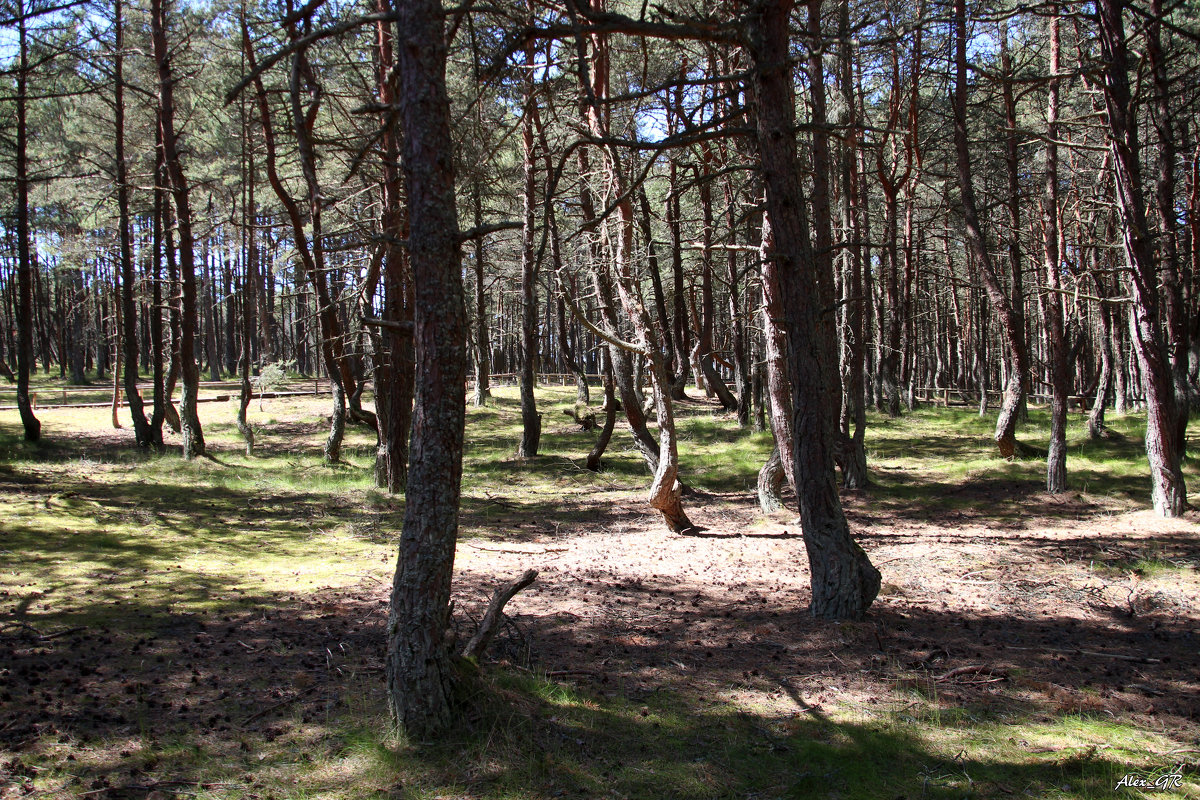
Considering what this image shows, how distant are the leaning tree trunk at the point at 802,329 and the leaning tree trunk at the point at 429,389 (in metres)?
2.59

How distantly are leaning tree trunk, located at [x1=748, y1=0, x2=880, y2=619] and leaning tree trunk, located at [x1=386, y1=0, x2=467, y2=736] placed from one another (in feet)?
8.49

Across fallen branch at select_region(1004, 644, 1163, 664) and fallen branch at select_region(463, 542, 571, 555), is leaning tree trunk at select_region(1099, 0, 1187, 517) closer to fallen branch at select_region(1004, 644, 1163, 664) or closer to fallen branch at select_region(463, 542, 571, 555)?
fallen branch at select_region(1004, 644, 1163, 664)

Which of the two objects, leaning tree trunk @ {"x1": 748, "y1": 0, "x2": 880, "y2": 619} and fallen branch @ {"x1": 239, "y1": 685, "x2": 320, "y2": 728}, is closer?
fallen branch @ {"x1": 239, "y1": 685, "x2": 320, "y2": 728}

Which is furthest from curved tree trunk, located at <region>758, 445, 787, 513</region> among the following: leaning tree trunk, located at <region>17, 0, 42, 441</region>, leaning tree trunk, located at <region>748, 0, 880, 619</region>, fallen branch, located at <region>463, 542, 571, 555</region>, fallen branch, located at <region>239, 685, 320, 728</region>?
leaning tree trunk, located at <region>17, 0, 42, 441</region>

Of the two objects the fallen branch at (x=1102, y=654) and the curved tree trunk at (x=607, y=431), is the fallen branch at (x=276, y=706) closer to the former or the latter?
the fallen branch at (x=1102, y=654)

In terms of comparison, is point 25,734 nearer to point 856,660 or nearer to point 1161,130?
point 856,660

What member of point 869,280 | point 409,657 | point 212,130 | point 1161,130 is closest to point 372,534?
point 409,657

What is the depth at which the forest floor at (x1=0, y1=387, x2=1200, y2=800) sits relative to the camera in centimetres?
377

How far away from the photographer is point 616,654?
5.46 meters

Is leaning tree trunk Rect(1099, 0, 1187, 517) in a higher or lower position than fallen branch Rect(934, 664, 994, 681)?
higher

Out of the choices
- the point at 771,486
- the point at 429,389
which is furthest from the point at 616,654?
the point at 771,486

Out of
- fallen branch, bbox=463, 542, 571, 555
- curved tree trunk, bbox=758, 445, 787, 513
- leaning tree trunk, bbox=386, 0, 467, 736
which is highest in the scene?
leaning tree trunk, bbox=386, 0, 467, 736

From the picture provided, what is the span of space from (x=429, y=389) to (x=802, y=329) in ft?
10.1

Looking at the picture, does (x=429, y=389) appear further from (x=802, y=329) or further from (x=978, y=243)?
(x=978, y=243)
